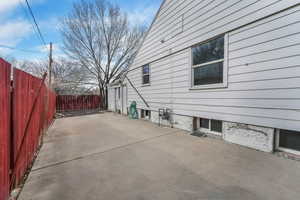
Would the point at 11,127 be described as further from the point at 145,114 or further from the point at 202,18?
the point at 145,114

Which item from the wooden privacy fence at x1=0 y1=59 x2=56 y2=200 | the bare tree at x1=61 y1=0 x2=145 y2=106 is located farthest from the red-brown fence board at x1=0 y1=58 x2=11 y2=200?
the bare tree at x1=61 y1=0 x2=145 y2=106

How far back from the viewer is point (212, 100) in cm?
429

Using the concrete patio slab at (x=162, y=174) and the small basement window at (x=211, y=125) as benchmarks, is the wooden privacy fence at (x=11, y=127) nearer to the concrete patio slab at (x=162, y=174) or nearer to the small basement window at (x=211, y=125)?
the concrete patio slab at (x=162, y=174)

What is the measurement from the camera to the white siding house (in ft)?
9.46

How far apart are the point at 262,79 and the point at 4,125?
4.25 m

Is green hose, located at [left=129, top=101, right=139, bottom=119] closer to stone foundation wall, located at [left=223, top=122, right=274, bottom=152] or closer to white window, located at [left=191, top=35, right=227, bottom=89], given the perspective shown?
white window, located at [left=191, top=35, right=227, bottom=89]

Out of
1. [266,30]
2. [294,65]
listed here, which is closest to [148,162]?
[294,65]

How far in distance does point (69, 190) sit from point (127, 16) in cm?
1842

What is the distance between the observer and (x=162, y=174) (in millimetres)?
2395

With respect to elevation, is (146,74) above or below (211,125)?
above

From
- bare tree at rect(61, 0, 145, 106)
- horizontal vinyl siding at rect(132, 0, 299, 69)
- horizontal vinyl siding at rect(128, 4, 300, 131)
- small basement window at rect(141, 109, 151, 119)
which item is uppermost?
bare tree at rect(61, 0, 145, 106)

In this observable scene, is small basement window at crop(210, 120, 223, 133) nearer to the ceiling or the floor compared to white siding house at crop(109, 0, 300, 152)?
nearer to the floor

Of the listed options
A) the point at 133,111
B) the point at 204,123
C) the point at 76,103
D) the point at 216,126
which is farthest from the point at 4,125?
the point at 76,103

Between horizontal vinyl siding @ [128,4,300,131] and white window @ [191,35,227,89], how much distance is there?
0.17 metres
